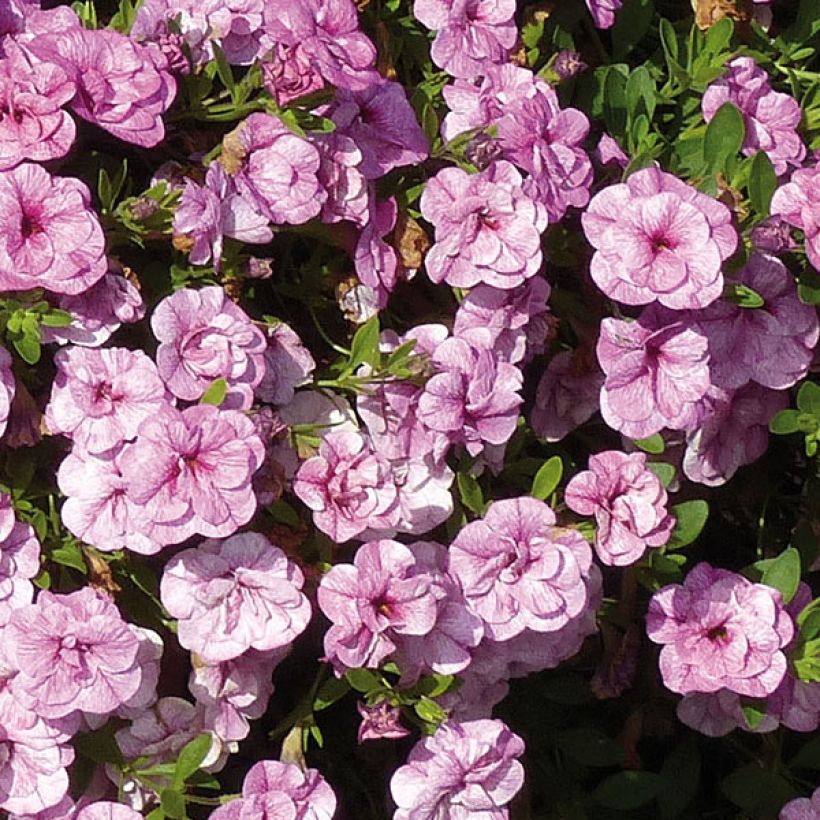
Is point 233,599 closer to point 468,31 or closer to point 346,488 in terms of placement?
point 346,488

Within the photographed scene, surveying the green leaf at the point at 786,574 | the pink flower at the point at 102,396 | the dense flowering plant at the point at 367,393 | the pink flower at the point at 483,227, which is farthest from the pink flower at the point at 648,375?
the pink flower at the point at 102,396

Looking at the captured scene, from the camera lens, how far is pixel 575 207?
1485 millimetres

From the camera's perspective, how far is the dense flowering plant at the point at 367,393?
131 centimetres

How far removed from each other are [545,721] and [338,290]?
582 millimetres

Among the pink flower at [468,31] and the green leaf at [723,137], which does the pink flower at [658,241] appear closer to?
the green leaf at [723,137]

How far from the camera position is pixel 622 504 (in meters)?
1.41

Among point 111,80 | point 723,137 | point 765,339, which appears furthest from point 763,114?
point 111,80

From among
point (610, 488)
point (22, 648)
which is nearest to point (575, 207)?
point (610, 488)

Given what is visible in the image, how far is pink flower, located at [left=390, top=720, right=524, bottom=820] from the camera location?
1369 millimetres

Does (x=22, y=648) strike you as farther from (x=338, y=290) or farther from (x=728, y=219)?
(x=728, y=219)

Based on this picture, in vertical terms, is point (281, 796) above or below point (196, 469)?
below

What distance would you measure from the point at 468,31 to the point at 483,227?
9.7 inches

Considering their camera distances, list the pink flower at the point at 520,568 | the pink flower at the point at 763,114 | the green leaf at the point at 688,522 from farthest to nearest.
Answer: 1. the pink flower at the point at 763,114
2. the green leaf at the point at 688,522
3. the pink flower at the point at 520,568

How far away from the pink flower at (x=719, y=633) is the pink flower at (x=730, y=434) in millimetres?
118
